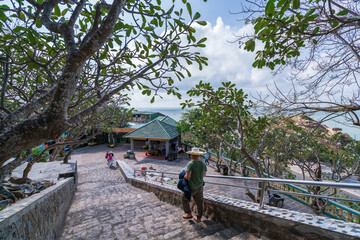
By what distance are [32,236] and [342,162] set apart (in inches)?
394

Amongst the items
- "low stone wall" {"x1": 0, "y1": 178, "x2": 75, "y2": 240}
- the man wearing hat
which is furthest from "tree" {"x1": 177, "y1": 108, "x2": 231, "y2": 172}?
"low stone wall" {"x1": 0, "y1": 178, "x2": 75, "y2": 240}

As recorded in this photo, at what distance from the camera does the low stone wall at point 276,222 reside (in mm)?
1801

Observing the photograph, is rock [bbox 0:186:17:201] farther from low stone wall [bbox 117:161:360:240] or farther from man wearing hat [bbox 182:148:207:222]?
low stone wall [bbox 117:161:360:240]

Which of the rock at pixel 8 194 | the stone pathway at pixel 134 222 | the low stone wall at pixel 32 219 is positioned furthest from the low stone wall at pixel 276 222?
the rock at pixel 8 194

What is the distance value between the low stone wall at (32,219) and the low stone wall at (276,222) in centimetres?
294

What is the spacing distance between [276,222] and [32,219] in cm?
365

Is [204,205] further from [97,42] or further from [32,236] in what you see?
[97,42]

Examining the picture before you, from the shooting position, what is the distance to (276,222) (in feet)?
7.13

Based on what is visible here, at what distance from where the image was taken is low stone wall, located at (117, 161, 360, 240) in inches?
70.9

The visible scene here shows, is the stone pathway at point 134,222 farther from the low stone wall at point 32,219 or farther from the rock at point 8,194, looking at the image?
the rock at point 8,194

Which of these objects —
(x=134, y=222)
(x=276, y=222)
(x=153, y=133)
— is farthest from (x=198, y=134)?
(x=276, y=222)

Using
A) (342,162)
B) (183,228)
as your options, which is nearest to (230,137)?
(342,162)

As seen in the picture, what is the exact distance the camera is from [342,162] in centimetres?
659

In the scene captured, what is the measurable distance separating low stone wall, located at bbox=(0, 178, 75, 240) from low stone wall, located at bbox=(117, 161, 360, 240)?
294 cm
